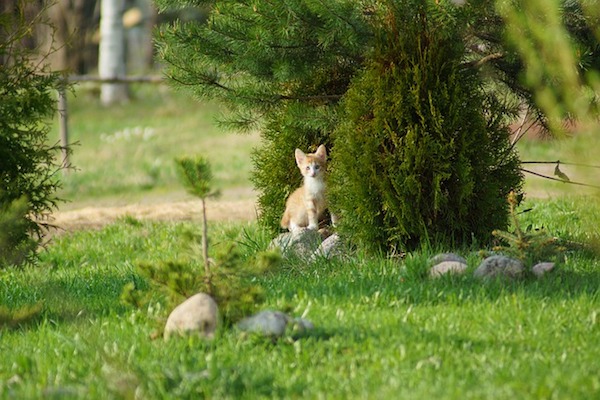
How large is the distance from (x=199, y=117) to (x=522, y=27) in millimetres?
17705

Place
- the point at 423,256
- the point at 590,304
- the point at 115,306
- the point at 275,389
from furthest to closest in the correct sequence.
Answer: the point at 423,256
the point at 115,306
the point at 590,304
the point at 275,389

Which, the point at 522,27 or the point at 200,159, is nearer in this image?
the point at 200,159

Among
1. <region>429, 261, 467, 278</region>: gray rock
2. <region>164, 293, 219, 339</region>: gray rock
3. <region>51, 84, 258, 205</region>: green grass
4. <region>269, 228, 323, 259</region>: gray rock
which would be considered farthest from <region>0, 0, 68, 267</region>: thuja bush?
<region>51, 84, 258, 205</region>: green grass

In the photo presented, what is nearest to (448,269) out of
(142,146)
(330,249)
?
(330,249)

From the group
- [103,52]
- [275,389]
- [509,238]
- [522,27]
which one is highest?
[103,52]

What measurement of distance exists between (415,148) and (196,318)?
2.75 metres

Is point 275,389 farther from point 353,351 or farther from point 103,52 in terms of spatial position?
point 103,52

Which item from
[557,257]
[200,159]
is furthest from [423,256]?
[200,159]

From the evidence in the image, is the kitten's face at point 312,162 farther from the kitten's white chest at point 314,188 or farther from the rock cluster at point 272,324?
the rock cluster at point 272,324

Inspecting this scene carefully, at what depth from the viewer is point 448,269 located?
6223 millimetres

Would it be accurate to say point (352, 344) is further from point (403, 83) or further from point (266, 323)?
point (403, 83)

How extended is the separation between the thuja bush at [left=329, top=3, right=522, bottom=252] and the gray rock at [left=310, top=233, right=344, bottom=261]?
17 centimetres

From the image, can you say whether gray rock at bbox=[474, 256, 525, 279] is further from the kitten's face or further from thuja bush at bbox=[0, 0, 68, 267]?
thuja bush at bbox=[0, 0, 68, 267]

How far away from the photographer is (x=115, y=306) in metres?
6.10
